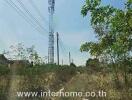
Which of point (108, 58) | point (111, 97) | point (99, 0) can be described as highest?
point (99, 0)

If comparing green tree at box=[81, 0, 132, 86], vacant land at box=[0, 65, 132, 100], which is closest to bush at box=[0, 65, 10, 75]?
vacant land at box=[0, 65, 132, 100]

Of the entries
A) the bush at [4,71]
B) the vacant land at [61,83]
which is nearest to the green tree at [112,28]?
the vacant land at [61,83]

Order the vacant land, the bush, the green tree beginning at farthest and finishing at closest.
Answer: the bush < the vacant land < the green tree

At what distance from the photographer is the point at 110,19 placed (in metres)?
11.7

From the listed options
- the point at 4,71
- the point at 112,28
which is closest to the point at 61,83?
the point at 4,71

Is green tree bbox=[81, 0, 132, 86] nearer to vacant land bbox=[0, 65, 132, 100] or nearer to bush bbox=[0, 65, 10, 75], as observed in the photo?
vacant land bbox=[0, 65, 132, 100]

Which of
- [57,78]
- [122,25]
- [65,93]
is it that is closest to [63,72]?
[57,78]

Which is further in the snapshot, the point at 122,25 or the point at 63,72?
the point at 63,72

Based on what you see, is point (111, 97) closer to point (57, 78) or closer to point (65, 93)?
point (65, 93)

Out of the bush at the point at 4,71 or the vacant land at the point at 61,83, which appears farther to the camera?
the bush at the point at 4,71

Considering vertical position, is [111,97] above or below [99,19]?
below

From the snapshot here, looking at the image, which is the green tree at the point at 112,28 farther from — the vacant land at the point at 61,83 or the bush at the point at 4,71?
the bush at the point at 4,71

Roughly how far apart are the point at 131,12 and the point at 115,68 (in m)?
5.63

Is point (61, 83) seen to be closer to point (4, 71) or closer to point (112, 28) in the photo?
point (4, 71)
